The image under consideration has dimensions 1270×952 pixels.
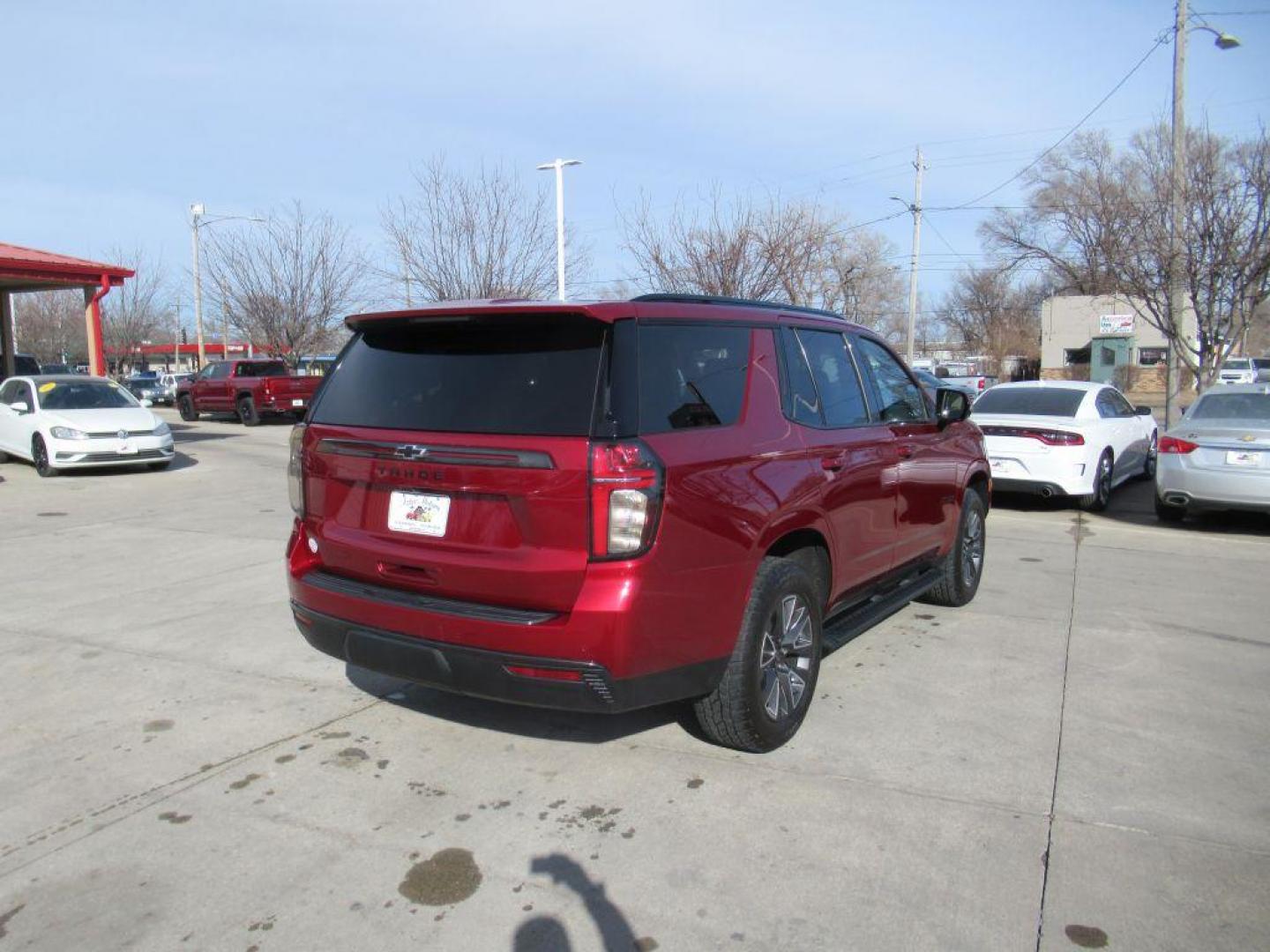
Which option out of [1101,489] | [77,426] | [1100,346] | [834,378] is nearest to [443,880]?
[834,378]

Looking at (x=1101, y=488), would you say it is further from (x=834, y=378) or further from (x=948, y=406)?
(x=834, y=378)

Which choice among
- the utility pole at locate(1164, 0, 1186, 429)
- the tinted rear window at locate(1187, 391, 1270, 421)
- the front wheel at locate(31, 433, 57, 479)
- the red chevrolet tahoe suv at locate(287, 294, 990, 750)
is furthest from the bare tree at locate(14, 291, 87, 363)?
the red chevrolet tahoe suv at locate(287, 294, 990, 750)

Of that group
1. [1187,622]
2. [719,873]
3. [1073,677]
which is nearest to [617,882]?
[719,873]

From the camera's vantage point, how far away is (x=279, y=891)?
3.01 meters

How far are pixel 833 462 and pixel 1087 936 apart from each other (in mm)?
2165

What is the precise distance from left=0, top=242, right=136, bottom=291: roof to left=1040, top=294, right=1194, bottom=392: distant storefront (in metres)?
38.6

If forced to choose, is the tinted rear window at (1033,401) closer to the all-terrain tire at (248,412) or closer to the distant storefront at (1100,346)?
the all-terrain tire at (248,412)

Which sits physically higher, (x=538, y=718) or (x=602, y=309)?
(x=602, y=309)

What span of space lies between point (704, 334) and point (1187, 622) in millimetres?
4285

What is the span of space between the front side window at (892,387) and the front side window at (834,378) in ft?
0.85

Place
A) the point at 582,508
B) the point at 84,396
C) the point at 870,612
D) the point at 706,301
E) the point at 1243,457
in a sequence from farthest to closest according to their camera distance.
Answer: the point at 84,396, the point at 1243,457, the point at 870,612, the point at 706,301, the point at 582,508

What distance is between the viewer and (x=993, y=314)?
6988 centimetres

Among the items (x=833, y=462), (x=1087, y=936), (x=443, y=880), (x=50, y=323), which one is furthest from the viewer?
(x=50, y=323)

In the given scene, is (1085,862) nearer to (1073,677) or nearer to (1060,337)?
(1073,677)
